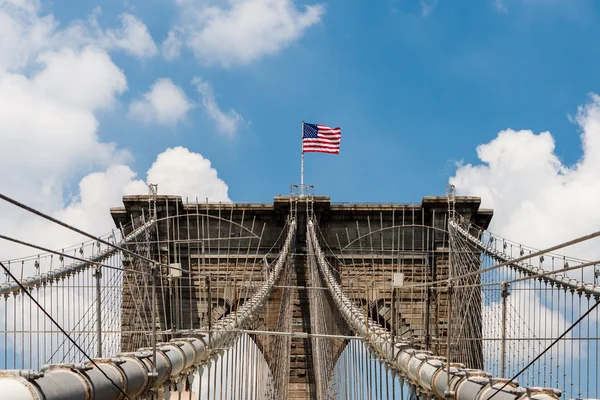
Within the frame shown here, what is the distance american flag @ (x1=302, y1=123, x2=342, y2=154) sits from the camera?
24.3 meters

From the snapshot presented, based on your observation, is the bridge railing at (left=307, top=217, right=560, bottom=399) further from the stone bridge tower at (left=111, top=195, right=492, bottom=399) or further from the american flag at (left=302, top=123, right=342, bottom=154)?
the american flag at (left=302, top=123, right=342, bottom=154)

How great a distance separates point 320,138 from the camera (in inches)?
962

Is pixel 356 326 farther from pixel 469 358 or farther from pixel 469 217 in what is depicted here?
pixel 469 217

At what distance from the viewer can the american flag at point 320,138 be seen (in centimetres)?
2430

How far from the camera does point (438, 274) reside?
72.1 feet

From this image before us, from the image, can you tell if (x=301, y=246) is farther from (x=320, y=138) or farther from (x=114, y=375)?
(x=114, y=375)

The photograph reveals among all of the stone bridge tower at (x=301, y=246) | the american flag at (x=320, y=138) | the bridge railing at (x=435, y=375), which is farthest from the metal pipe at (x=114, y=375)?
the american flag at (x=320, y=138)

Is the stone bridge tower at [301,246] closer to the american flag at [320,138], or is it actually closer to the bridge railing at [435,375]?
the american flag at [320,138]

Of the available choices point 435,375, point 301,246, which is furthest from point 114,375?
point 301,246

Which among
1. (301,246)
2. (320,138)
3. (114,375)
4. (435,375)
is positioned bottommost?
(435,375)

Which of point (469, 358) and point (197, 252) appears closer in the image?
point (469, 358)

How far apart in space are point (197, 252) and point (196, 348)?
15960 millimetres

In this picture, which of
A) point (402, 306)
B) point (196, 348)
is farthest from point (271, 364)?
point (196, 348)

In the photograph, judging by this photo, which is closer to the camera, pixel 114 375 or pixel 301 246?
pixel 114 375
